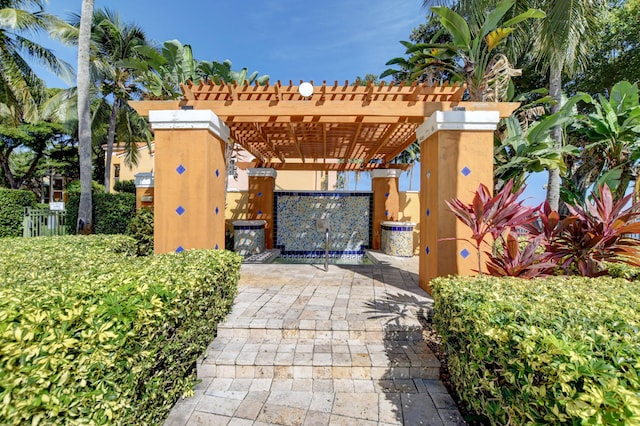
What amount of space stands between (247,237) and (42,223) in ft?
27.3

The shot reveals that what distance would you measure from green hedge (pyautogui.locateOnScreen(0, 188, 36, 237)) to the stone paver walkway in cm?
1154

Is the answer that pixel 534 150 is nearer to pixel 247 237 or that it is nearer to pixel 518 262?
pixel 518 262

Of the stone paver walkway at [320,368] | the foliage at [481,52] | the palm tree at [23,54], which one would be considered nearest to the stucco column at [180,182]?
the stone paver walkway at [320,368]

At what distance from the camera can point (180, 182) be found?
513cm

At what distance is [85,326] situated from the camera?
1.83m

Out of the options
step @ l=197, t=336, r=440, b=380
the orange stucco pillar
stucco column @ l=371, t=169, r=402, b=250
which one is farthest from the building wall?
step @ l=197, t=336, r=440, b=380

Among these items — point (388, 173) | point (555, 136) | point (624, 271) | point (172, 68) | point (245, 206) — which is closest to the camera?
point (624, 271)

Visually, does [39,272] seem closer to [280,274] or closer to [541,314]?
[280,274]

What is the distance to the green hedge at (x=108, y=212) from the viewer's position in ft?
36.2

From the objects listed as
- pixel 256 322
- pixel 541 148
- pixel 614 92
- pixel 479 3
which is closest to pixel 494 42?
pixel 541 148

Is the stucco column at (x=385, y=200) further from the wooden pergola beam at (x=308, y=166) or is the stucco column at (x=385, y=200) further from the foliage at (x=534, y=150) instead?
the foliage at (x=534, y=150)

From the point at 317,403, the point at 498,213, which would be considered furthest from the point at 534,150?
the point at 317,403

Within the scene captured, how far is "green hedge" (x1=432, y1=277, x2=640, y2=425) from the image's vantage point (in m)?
1.43

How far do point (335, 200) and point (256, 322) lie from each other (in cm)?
760
